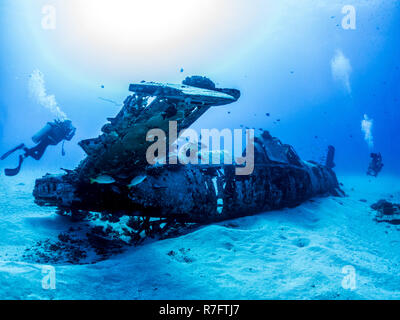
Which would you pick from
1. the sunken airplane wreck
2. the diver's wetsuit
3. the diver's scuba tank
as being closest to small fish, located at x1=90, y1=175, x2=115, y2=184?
the sunken airplane wreck

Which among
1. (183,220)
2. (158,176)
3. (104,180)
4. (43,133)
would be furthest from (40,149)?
(183,220)

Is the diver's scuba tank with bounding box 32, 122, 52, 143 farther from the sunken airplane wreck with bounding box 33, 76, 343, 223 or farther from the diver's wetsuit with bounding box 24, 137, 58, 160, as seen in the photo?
the sunken airplane wreck with bounding box 33, 76, 343, 223

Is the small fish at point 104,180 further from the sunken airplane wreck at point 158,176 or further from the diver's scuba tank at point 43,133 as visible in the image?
the diver's scuba tank at point 43,133

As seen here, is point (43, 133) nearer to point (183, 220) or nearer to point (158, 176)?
point (158, 176)

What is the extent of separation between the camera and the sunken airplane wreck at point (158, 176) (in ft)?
11.5

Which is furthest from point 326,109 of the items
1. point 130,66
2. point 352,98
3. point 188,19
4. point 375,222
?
point 375,222

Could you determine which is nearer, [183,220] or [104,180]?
[104,180]

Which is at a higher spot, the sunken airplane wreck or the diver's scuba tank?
the diver's scuba tank

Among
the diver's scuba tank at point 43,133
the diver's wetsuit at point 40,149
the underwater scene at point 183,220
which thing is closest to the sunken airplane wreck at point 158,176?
the underwater scene at point 183,220

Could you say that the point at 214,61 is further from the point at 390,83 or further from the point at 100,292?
the point at 100,292

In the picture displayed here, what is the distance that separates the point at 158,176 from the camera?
4.86 metres

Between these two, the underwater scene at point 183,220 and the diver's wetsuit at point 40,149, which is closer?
the underwater scene at point 183,220

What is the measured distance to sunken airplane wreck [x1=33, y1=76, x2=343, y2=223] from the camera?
3.52 m
